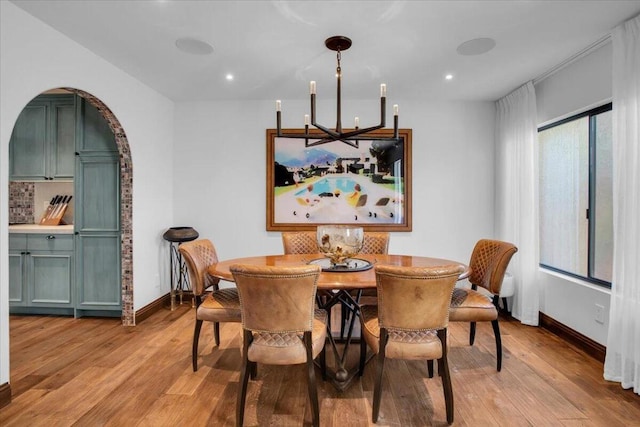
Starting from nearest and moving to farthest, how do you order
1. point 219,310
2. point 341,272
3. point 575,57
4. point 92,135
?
1. point 341,272
2. point 219,310
3. point 575,57
4. point 92,135

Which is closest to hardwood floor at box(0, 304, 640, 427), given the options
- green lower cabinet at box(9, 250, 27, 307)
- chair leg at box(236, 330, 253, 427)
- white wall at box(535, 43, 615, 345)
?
chair leg at box(236, 330, 253, 427)

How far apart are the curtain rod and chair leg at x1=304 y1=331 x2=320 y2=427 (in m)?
3.17

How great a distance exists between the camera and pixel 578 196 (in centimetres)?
319

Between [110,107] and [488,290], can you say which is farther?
[110,107]

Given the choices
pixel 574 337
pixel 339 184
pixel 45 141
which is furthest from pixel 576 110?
pixel 45 141

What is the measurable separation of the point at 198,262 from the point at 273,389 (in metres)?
1.11

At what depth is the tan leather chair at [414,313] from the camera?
71.3 inches

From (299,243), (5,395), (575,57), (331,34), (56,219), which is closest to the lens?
(5,395)

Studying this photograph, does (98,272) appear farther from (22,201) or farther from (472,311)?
(472,311)

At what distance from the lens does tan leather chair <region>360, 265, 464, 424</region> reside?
181cm

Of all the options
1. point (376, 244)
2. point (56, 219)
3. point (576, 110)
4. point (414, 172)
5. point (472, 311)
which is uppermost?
point (576, 110)

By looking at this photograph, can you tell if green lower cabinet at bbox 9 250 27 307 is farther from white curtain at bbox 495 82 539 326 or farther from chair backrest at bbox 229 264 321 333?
white curtain at bbox 495 82 539 326

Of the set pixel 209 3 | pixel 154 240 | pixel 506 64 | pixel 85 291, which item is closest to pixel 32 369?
pixel 85 291

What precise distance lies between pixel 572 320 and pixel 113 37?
4589 mm
